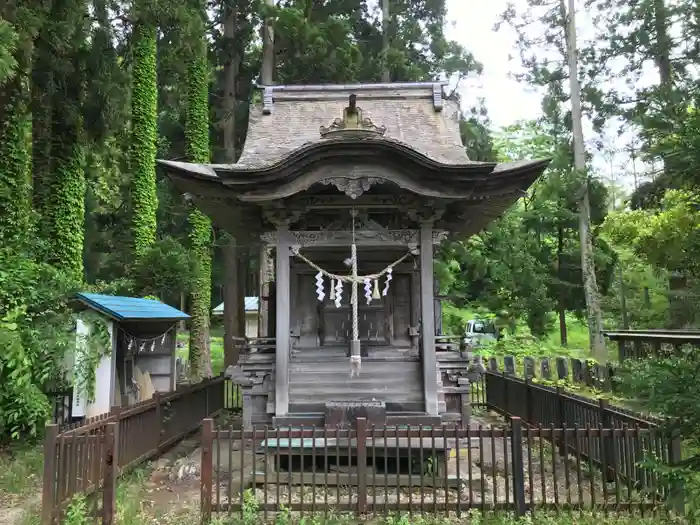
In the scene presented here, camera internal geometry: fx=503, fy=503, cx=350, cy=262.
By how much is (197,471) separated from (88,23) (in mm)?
11687

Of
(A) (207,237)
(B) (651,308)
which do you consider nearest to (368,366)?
(A) (207,237)

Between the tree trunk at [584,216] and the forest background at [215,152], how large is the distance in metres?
0.46

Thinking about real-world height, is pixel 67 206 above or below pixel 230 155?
below

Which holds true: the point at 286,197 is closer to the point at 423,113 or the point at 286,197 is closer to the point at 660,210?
the point at 423,113

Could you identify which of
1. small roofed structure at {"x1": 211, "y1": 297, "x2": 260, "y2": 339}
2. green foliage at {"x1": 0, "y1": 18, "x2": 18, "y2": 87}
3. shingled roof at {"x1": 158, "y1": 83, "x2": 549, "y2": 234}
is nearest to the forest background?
green foliage at {"x1": 0, "y1": 18, "x2": 18, "y2": 87}

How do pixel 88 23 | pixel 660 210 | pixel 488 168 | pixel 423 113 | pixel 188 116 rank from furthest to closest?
1. pixel 188 116
2. pixel 660 210
3. pixel 88 23
4. pixel 423 113
5. pixel 488 168

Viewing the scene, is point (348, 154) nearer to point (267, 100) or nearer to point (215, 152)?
point (267, 100)

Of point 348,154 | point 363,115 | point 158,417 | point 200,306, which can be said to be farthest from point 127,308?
point 200,306

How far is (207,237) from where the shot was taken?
16.9 metres

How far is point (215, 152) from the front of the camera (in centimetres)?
1938

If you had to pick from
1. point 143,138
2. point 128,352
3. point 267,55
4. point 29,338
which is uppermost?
point 267,55

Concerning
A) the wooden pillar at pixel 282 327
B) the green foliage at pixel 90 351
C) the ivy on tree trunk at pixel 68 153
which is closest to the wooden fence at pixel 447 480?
the wooden pillar at pixel 282 327

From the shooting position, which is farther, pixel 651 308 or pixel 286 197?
pixel 651 308

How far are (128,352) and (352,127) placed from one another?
20.9ft
